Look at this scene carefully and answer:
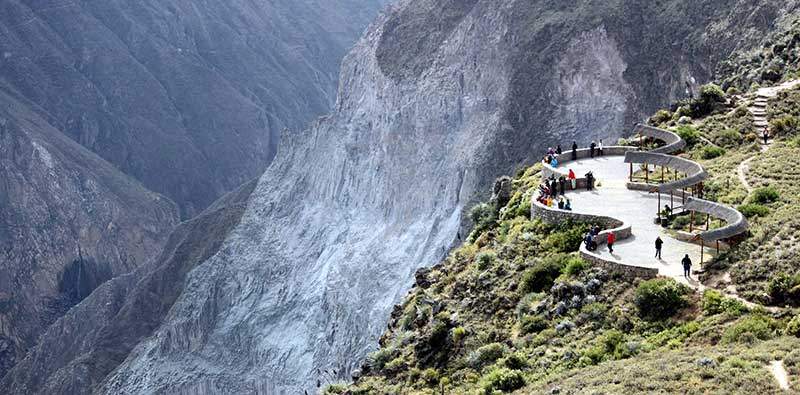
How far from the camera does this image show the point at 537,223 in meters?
36.9

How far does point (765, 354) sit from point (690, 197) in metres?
12.5

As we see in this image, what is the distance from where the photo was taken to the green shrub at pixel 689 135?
44.7m

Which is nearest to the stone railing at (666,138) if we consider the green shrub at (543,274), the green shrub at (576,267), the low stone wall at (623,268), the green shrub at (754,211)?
the green shrub at (754,211)

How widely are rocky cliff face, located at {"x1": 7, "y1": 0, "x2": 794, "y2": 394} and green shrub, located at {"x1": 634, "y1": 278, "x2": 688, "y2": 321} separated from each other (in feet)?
167

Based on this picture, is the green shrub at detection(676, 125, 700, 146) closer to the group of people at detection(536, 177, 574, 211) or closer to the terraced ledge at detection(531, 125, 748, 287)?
the terraced ledge at detection(531, 125, 748, 287)

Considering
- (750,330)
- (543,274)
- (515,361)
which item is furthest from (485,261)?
(750,330)

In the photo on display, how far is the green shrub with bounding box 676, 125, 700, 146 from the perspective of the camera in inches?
1761

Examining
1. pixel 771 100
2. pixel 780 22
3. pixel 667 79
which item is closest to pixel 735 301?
Result: pixel 771 100

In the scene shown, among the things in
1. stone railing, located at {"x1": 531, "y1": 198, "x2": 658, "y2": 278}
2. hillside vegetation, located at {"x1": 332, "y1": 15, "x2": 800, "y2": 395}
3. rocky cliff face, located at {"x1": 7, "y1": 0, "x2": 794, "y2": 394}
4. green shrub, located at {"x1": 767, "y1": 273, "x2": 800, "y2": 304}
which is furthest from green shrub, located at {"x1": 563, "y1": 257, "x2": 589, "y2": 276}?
rocky cliff face, located at {"x1": 7, "y1": 0, "x2": 794, "y2": 394}

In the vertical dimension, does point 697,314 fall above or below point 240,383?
above

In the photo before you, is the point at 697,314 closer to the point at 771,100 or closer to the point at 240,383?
the point at 771,100

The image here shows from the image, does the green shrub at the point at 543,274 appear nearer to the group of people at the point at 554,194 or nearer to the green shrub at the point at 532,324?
the green shrub at the point at 532,324

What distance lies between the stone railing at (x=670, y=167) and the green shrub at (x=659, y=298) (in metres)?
8.81

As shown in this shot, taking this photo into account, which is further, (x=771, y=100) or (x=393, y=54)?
(x=393, y=54)
